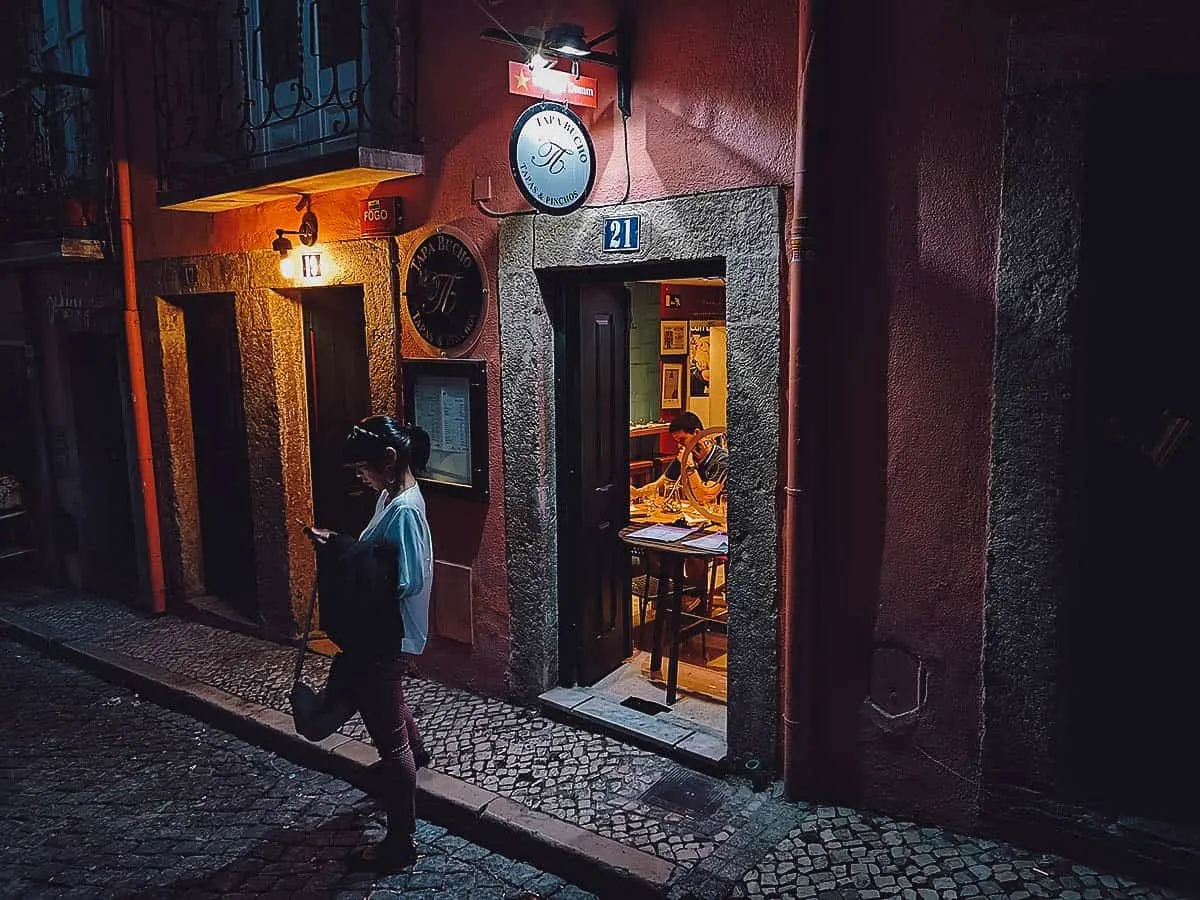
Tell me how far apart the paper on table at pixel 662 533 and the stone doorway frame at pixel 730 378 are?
0.63 meters

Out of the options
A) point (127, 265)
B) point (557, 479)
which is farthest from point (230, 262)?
point (557, 479)

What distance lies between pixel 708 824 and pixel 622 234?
10.8 ft

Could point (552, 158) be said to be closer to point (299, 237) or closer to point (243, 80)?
point (299, 237)

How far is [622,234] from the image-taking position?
17.8 ft

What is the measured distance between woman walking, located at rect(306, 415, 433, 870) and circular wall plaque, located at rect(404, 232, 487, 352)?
1.61 metres

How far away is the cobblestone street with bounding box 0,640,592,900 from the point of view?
4707mm

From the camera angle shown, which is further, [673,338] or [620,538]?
[673,338]

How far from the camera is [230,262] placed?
794 cm

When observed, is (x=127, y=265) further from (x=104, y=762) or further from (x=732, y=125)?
(x=732, y=125)

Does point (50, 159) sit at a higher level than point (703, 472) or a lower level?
higher

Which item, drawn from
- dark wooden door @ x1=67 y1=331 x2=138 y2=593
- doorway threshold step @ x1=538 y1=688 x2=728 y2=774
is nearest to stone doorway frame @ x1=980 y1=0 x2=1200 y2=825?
doorway threshold step @ x1=538 y1=688 x2=728 y2=774

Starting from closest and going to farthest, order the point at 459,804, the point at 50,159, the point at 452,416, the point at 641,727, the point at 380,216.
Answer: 1. the point at 459,804
2. the point at 641,727
3. the point at 452,416
4. the point at 380,216
5. the point at 50,159

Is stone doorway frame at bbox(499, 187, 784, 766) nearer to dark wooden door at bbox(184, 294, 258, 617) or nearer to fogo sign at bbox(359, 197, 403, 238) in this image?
fogo sign at bbox(359, 197, 403, 238)

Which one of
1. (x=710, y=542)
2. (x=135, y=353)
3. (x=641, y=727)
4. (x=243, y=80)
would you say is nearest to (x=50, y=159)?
(x=135, y=353)
